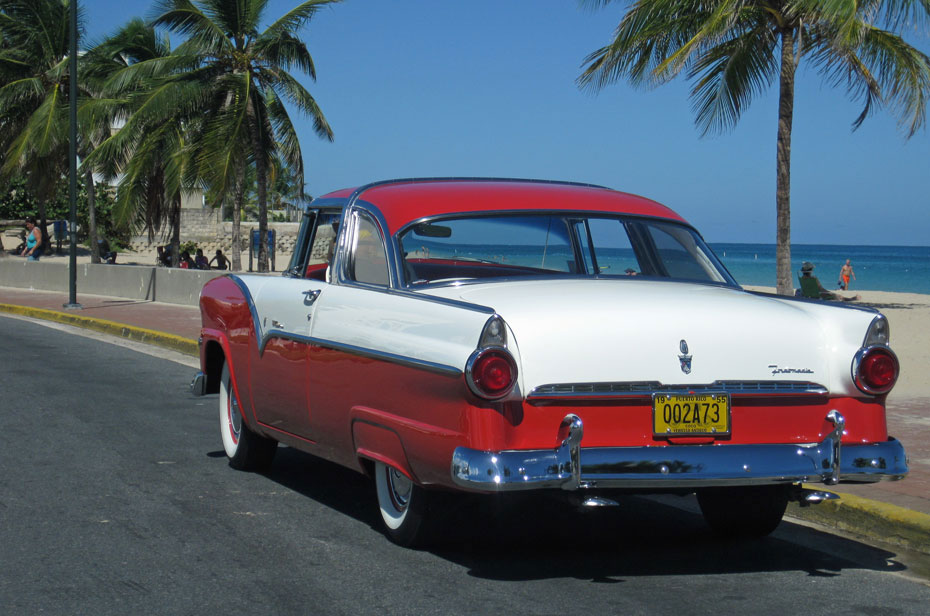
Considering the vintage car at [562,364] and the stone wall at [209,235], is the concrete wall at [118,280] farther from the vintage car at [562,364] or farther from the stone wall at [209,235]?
the stone wall at [209,235]

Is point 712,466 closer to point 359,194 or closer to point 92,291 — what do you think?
point 359,194

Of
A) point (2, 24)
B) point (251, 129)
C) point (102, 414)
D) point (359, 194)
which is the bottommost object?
point (102, 414)

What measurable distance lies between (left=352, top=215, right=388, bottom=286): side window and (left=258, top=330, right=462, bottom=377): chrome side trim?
38cm

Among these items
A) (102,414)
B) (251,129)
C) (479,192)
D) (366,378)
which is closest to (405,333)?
(366,378)

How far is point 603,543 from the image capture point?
5.34m

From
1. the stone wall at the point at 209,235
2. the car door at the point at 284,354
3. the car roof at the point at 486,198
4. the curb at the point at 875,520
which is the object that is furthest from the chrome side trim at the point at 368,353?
the stone wall at the point at 209,235

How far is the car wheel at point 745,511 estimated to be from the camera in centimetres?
535

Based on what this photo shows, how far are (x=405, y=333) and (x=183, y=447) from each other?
3.58 meters

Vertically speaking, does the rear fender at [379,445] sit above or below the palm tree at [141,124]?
below

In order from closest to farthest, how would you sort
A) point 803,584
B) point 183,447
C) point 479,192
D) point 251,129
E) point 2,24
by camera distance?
point 803,584, point 479,192, point 183,447, point 251,129, point 2,24

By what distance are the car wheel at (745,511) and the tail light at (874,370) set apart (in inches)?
30.6

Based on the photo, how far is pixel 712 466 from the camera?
4.41 metres

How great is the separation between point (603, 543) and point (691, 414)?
1112mm

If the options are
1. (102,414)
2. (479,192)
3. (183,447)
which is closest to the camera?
(479,192)
